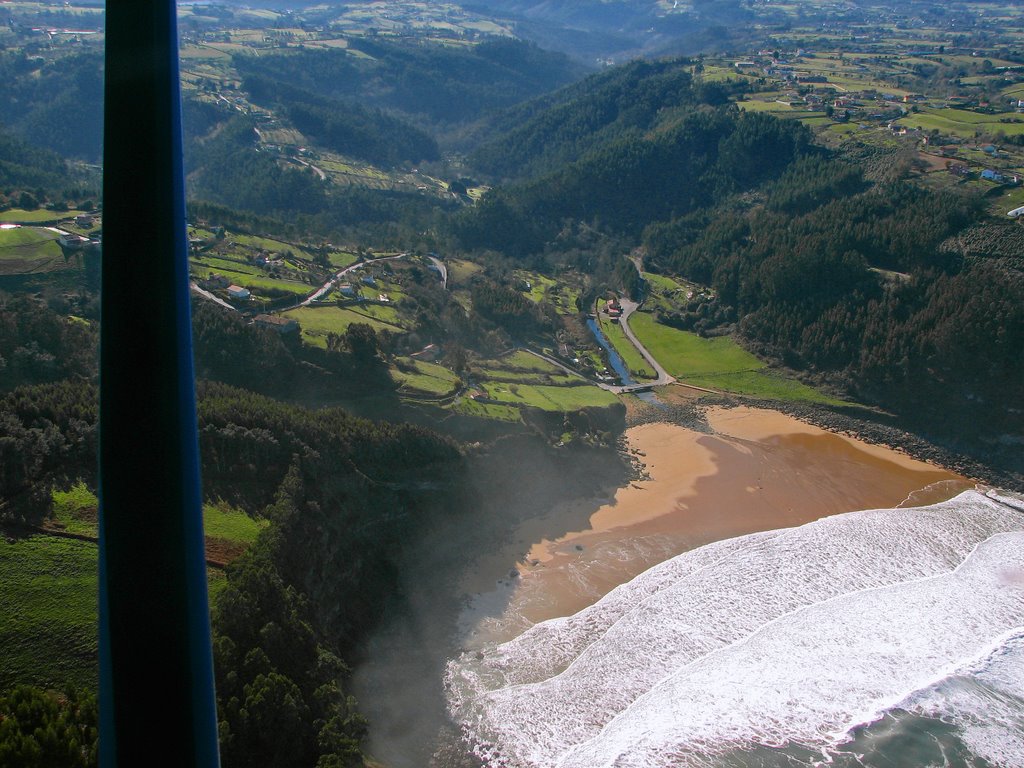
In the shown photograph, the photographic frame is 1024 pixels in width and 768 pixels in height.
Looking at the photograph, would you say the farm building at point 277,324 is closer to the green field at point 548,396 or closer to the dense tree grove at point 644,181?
the green field at point 548,396

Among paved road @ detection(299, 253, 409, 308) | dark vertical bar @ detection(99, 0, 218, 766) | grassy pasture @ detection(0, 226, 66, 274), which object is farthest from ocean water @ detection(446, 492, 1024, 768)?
grassy pasture @ detection(0, 226, 66, 274)

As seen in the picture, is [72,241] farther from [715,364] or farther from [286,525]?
[715,364]

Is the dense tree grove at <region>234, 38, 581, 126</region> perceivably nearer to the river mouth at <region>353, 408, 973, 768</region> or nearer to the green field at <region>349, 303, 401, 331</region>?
the green field at <region>349, 303, 401, 331</region>

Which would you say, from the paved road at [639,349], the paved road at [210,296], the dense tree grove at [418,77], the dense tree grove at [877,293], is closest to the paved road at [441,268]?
the paved road at [639,349]

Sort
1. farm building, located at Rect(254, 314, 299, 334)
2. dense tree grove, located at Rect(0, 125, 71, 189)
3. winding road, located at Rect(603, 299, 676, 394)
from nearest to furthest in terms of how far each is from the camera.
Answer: farm building, located at Rect(254, 314, 299, 334) < winding road, located at Rect(603, 299, 676, 394) < dense tree grove, located at Rect(0, 125, 71, 189)

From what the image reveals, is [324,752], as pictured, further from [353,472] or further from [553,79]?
[553,79]

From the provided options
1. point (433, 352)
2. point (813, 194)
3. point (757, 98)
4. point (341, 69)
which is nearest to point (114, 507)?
point (433, 352)

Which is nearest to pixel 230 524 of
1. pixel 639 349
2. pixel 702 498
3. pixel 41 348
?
pixel 41 348
